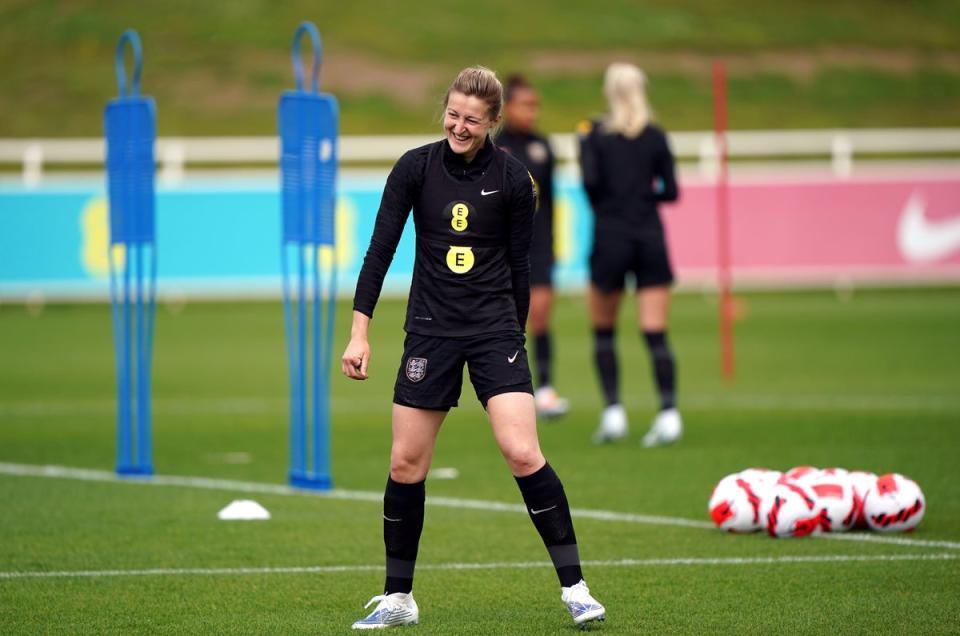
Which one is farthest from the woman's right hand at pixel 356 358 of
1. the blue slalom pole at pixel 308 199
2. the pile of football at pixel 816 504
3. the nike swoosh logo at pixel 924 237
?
the nike swoosh logo at pixel 924 237

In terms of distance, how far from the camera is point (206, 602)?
7.30m

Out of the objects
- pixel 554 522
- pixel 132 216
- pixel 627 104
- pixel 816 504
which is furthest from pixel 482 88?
pixel 627 104

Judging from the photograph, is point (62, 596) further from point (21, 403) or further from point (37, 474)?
point (21, 403)

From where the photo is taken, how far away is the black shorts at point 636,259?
12094 millimetres

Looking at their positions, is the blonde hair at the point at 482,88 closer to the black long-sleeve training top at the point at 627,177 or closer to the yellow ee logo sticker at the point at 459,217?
the yellow ee logo sticker at the point at 459,217

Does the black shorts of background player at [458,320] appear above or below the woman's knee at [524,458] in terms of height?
above

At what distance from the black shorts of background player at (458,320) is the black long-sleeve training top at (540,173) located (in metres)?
6.93

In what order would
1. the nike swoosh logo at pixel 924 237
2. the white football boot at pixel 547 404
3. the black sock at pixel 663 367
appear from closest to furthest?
the black sock at pixel 663 367 → the white football boot at pixel 547 404 → the nike swoosh logo at pixel 924 237

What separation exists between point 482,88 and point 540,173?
726cm

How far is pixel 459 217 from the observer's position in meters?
6.76

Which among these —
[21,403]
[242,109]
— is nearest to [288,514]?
[21,403]

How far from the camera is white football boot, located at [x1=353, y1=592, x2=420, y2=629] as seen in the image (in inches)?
267

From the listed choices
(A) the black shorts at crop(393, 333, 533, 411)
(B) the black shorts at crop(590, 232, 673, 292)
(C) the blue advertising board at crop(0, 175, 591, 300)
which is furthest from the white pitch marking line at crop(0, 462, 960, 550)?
(C) the blue advertising board at crop(0, 175, 591, 300)

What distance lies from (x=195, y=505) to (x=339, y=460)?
2.01 meters
